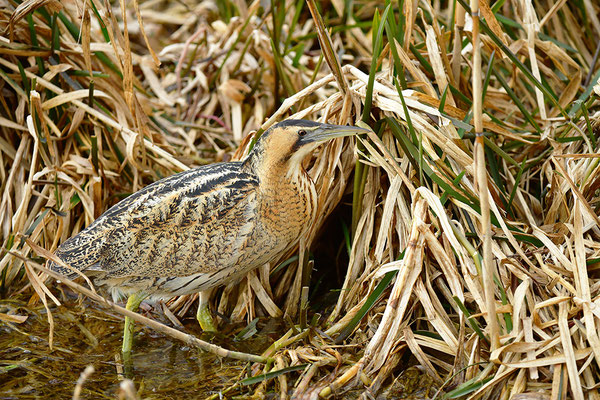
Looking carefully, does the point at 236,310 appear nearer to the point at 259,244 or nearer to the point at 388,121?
the point at 259,244

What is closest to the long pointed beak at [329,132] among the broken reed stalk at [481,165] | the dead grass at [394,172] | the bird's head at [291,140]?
the bird's head at [291,140]

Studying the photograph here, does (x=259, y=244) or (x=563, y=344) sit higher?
(x=259, y=244)

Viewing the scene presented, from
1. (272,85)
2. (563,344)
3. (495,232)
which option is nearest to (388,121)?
(495,232)

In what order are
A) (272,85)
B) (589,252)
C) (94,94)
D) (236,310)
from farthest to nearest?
(272,85) < (94,94) < (236,310) < (589,252)

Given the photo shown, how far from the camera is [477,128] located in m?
2.29

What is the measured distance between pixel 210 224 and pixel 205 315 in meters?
0.58

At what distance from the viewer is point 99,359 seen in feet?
11.0

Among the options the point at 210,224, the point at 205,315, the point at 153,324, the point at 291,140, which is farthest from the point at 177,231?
the point at 153,324

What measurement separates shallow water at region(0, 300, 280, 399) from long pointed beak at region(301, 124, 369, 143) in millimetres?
995

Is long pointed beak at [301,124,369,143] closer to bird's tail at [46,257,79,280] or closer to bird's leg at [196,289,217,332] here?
bird's leg at [196,289,217,332]

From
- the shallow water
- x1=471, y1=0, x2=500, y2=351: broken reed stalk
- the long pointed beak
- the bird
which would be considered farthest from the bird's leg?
x1=471, y1=0, x2=500, y2=351: broken reed stalk

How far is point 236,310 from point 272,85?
1.84 meters

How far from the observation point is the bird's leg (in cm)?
361

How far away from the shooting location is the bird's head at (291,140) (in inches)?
128
